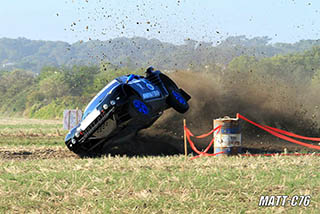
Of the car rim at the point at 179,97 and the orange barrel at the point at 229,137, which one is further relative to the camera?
the car rim at the point at 179,97


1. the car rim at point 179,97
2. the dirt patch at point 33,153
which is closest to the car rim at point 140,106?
the car rim at point 179,97

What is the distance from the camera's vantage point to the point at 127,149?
14023 millimetres

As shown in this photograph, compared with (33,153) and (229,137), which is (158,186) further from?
(33,153)

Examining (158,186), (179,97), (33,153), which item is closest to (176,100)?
(179,97)

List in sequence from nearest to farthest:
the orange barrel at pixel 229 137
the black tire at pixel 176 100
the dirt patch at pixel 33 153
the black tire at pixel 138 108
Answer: the orange barrel at pixel 229 137 → the black tire at pixel 138 108 → the dirt patch at pixel 33 153 → the black tire at pixel 176 100

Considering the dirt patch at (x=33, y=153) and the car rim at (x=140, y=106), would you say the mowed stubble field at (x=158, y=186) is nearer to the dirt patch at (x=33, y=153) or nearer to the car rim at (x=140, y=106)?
the car rim at (x=140, y=106)

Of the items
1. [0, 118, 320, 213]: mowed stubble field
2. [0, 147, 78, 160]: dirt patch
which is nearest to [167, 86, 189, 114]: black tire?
[0, 147, 78, 160]: dirt patch

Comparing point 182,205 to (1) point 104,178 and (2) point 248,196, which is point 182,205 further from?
(1) point 104,178

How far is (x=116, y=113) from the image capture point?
39.5 ft

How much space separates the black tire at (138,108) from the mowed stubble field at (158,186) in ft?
5.96

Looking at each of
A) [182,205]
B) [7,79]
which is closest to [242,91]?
[182,205]

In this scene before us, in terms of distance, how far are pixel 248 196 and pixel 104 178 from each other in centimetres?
265

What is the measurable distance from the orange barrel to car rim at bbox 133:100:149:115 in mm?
1840

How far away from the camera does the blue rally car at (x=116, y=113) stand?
12117mm
